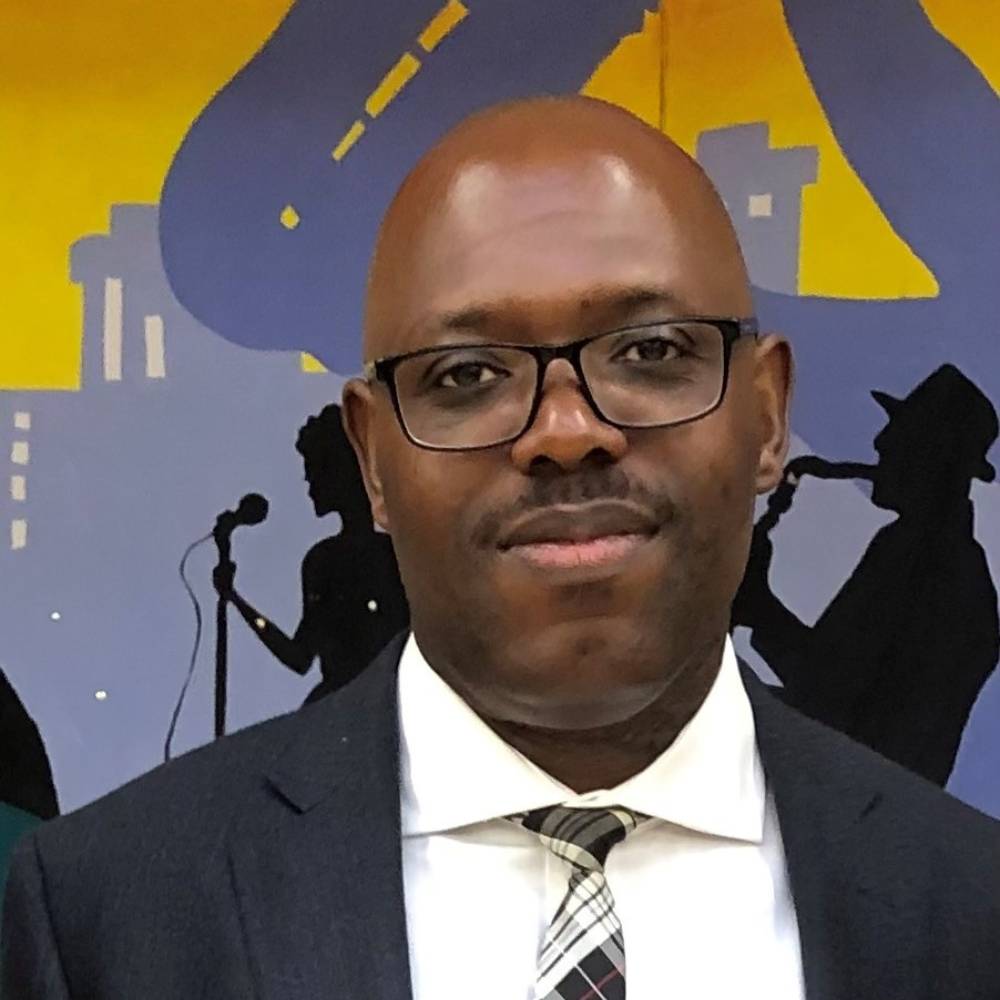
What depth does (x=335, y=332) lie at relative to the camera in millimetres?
1324

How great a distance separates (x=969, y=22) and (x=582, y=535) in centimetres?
89

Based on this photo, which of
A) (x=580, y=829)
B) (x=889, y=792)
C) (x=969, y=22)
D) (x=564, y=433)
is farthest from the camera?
(x=969, y=22)

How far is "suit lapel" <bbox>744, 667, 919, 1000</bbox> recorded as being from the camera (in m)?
0.85

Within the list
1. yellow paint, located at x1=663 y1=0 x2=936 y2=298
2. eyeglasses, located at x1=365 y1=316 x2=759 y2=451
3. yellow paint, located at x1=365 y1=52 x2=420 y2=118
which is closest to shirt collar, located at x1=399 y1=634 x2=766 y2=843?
eyeglasses, located at x1=365 y1=316 x2=759 y2=451

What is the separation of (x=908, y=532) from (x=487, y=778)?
25.6 inches

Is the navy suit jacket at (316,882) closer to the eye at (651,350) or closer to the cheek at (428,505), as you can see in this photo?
the cheek at (428,505)

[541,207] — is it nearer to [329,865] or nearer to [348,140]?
[329,865]

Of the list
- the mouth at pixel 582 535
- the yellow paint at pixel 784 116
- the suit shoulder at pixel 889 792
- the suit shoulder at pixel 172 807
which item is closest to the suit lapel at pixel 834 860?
the suit shoulder at pixel 889 792

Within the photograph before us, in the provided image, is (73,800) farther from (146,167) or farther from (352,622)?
(146,167)

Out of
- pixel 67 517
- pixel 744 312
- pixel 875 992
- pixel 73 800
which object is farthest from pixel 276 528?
pixel 875 992

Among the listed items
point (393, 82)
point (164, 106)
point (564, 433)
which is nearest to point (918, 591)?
point (564, 433)

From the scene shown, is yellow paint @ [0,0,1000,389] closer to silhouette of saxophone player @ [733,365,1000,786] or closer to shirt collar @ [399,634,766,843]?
silhouette of saxophone player @ [733,365,1000,786]

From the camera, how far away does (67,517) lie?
1311 millimetres

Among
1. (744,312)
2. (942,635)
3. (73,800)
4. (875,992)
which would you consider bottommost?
(875,992)
